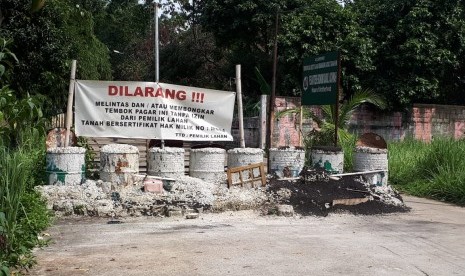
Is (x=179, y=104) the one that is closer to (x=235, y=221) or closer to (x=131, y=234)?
(x=235, y=221)

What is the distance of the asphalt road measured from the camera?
5547 millimetres

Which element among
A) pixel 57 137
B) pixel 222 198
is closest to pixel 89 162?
pixel 57 137

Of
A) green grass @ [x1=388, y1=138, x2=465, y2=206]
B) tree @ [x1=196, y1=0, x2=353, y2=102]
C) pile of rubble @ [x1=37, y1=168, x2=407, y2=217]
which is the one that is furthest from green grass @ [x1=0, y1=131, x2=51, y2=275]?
tree @ [x1=196, y1=0, x2=353, y2=102]

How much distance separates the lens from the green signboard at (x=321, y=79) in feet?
34.4

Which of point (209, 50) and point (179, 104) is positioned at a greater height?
point (209, 50)

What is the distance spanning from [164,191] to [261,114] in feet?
24.4

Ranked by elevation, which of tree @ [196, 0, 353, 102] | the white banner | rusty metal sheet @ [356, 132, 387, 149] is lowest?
rusty metal sheet @ [356, 132, 387, 149]

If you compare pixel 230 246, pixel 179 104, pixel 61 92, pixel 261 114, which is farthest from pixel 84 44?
pixel 230 246

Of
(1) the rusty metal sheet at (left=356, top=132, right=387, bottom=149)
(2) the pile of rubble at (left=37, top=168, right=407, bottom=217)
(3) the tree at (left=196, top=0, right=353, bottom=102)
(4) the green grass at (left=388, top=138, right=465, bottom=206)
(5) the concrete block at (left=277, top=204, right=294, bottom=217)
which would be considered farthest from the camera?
(3) the tree at (left=196, top=0, right=353, bottom=102)

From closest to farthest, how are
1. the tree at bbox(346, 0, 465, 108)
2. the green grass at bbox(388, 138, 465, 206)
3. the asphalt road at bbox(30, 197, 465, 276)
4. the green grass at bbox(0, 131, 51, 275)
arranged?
the green grass at bbox(0, 131, 51, 275) → the asphalt road at bbox(30, 197, 465, 276) → the green grass at bbox(388, 138, 465, 206) → the tree at bbox(346, 0, 465, 108)

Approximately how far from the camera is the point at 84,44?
18047 mm

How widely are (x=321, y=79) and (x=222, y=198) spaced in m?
3.63

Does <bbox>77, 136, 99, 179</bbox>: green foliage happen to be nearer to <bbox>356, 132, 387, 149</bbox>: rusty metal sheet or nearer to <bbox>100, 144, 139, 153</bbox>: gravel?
<bbox>100, 144, 139, 153</bbox>: gravel

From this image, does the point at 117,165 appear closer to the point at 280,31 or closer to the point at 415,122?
the point at 280,31
